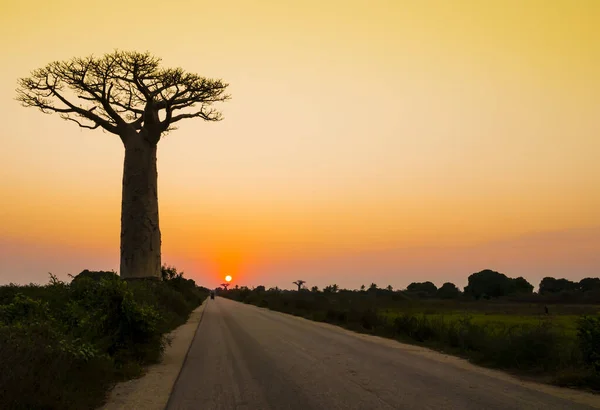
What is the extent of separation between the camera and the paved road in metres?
7.46

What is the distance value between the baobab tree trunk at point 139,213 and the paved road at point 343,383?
14273 mm

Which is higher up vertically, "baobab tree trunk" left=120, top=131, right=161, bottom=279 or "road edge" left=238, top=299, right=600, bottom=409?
"baobab tree trunk" left=120, top=131, right=161, bottom=279

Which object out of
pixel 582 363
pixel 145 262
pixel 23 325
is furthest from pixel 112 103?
pixel 582 363

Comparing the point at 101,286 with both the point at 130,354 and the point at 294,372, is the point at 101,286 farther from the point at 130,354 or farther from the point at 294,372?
the point at 294,372

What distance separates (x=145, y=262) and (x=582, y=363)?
874 inches

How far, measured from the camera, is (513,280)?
9769 centimetres

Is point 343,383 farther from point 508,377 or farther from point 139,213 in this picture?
point 139,213

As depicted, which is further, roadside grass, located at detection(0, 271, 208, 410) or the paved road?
the paved road

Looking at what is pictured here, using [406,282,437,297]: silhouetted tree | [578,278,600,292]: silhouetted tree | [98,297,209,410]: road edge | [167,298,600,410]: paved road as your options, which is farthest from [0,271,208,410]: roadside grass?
[406,282,437,297]: silhouetted tree

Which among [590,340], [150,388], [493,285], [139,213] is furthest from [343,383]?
[493,285]

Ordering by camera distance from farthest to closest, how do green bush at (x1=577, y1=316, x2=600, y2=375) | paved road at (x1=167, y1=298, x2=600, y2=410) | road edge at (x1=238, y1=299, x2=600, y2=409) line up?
1. green bush at (x1=577, y1=316, x2=600, y2=375)
2. road edge at (x1=238, y1=299, x2=600, y2=409)
3. paved road at (x1=167, y1=298, x2=600, y2=410)

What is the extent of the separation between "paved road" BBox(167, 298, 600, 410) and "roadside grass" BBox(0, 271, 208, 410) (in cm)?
125

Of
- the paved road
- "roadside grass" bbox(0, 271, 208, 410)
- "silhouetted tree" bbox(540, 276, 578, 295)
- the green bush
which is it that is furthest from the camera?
"silhouetted tree" bbox(540, 276, 578, 295)

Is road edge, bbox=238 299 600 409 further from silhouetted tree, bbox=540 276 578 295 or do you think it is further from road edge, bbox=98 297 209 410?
silhouetted tree, bbox=540 276 578 295
